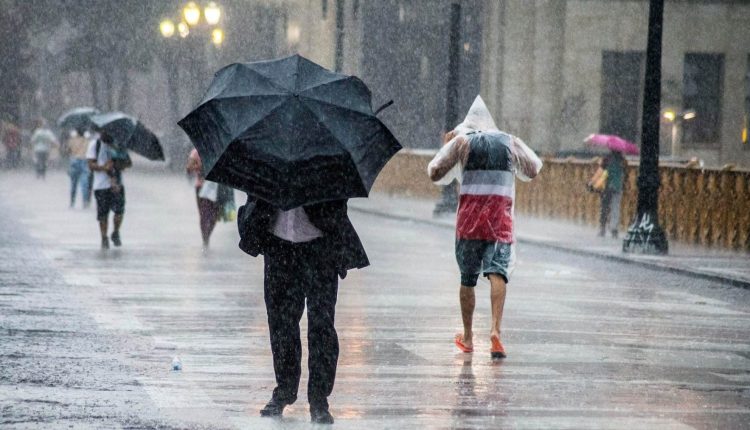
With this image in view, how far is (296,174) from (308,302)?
29.2 inches

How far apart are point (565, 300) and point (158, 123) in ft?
283

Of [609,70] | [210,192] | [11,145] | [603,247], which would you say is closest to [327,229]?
[210,192]

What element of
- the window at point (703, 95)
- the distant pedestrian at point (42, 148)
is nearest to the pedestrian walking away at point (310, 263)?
the window at point (703, 95)

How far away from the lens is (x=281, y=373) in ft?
28.5

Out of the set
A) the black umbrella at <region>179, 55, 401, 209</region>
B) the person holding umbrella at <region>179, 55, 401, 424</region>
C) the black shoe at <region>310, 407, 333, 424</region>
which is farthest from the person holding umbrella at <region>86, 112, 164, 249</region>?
the black shoe at <region>310, 407, 333, 424</region>

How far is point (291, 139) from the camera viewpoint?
8328mm

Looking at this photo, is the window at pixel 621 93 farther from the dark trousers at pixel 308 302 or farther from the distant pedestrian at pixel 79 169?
the dark trousers at pixel 308 302

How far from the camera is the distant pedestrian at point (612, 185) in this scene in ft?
86.2

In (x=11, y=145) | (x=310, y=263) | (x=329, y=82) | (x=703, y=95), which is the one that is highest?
(x=329, y=82)

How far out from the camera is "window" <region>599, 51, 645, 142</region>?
1817 inches

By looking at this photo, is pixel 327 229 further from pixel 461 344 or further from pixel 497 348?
pixel 461 344

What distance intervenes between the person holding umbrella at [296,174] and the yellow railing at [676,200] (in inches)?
624

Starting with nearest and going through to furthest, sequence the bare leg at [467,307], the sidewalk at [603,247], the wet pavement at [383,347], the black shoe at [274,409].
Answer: the black shoe at [274,409] → the wet pavement at [383,347] → the bare leg at [467,307] → the sidewalk at [603,247]

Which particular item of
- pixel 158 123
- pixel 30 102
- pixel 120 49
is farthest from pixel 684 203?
pixel 158 123
